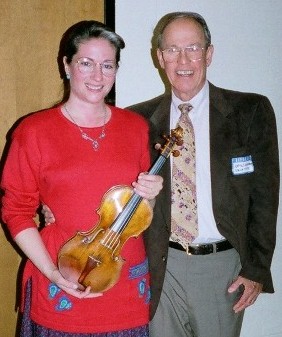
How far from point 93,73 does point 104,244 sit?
24.4 inches

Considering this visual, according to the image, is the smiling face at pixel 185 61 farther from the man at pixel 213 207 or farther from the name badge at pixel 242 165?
the name badge at pixel 242 165

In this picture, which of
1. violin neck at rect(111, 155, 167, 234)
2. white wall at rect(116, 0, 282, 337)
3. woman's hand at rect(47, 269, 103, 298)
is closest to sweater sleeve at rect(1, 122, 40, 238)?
woman's hand at rect(47, 269, 103, 298)

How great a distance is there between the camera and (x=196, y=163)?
195 centimetres

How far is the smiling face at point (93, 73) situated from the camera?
1677 mm

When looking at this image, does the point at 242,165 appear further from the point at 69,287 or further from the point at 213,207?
the point at 69,287

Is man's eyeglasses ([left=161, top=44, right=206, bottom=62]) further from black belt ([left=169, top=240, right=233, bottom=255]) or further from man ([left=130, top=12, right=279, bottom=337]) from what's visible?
black belt ([left=169, top=240, right=233, bottom=255])

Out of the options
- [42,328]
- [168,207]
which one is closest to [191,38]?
[168,207]

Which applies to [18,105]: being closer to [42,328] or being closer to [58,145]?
[58,145]

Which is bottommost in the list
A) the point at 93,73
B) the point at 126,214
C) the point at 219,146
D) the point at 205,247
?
the point at 205,247

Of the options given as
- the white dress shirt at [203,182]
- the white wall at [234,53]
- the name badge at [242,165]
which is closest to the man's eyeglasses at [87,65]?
the white dress shirt at [203,182]

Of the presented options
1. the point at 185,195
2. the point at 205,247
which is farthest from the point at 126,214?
the point at 205,247

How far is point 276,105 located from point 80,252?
1.94 m

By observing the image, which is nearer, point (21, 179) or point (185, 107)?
point (21, 179)

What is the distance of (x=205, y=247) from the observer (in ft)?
6.37
